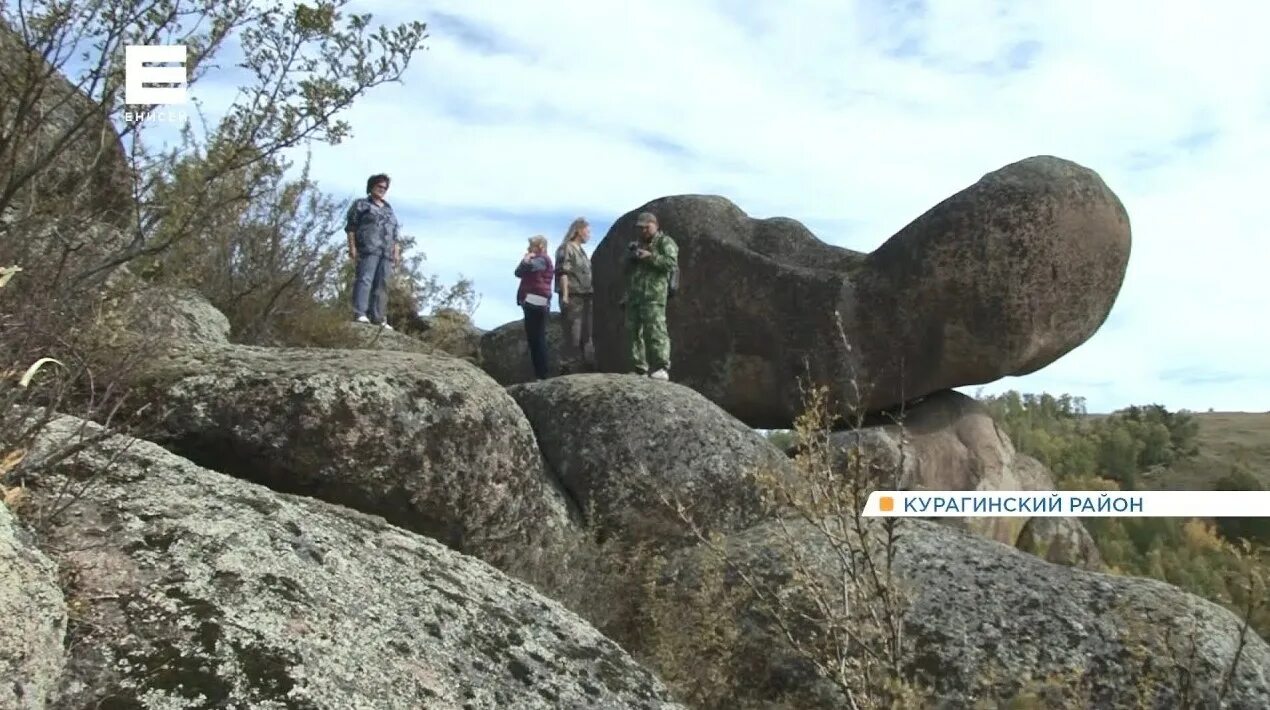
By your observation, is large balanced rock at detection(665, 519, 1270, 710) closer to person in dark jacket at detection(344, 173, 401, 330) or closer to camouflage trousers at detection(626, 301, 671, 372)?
camouflage trousers at detection(626, 301, 671, 372)

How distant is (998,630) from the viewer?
19.8ft

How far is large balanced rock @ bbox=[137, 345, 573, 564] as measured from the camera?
5.71m

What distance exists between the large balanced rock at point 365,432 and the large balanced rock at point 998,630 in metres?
1.28

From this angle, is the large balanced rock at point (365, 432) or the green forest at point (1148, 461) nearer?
the large balanced rock at point (365, 432)

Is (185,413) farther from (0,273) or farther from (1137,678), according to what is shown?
(1137,678)

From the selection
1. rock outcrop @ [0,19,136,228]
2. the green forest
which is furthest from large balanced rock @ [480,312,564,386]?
rock outcrop @ [0,19,136,228]

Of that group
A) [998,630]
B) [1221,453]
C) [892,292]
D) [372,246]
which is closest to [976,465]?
[892,292]

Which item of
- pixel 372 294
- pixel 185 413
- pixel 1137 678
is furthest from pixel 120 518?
pixel 372 294

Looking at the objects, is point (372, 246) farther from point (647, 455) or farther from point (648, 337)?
point (647, 455)

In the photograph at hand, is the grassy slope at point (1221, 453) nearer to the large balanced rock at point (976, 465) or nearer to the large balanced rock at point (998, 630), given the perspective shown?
the large balanced rock at point (976, 465)

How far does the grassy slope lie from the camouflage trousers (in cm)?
2564

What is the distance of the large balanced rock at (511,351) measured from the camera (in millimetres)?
16406

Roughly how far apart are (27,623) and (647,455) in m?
6.13

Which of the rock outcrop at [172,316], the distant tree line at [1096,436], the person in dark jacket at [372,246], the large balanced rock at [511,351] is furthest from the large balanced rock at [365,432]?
the distant tree line at [1096,436]
